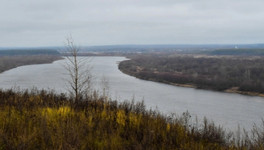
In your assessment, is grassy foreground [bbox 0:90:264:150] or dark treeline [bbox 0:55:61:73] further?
dark treeline [bbox 0:55:61:73]

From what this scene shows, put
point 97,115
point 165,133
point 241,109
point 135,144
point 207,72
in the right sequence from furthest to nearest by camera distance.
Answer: point 207,72 → point 241,109 → point 97,115 → point 165,133 → point 135,144

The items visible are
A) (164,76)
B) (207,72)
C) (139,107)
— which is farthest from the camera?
(207,72)

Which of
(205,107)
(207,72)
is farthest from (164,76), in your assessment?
(205,107)

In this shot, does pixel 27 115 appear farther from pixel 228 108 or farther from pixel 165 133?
pixel 228 108

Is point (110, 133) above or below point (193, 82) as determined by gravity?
above

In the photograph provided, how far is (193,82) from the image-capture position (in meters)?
44.2

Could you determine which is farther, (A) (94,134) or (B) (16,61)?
(B) (16,61)

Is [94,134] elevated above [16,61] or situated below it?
above

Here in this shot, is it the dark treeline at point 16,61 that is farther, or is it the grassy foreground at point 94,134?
the dark treeline at point 16,61

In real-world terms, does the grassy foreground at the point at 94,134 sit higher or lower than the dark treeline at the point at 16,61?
higher

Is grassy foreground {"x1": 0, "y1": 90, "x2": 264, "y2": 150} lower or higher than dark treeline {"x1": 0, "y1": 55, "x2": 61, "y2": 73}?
higher

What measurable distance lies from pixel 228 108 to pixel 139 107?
737 inches

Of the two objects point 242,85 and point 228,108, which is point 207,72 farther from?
point 228,108

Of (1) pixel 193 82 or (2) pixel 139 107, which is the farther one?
(1) pixel 193 82
